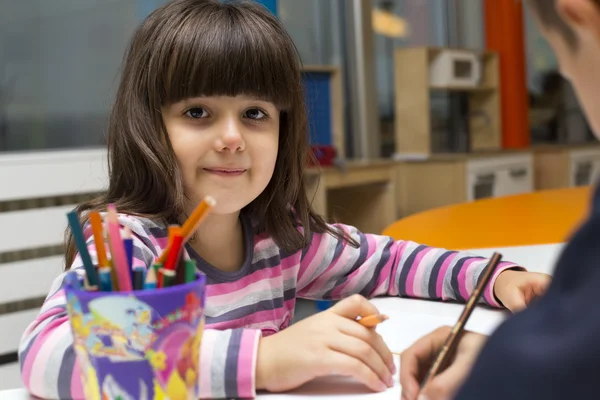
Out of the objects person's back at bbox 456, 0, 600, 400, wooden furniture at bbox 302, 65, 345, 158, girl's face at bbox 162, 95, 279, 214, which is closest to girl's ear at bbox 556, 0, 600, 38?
person's back at bbox 456, 0, 600, 400

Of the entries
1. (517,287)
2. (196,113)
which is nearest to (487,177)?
(517,287)

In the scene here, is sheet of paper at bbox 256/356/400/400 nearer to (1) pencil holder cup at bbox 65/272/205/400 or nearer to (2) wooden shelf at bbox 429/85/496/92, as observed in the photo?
(1) pencil holder cup at bbox 65/272/205/400

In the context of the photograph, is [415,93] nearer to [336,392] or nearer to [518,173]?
[518,173]

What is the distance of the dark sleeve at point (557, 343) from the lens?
0.86 feet

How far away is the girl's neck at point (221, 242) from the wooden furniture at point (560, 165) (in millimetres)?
3395

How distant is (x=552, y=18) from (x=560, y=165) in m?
3.90

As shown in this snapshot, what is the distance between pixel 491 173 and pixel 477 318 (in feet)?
9.18

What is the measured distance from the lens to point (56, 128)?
8.34 feet

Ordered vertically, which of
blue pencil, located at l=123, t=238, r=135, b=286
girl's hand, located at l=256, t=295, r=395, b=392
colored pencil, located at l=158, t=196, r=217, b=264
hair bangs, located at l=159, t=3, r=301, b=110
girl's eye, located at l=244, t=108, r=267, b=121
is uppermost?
hair bangs, located at l=159, t=3, r=301, b=110

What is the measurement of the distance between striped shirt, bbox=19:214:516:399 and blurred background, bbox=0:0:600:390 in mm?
574

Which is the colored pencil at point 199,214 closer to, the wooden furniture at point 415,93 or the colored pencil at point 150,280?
the colored pencil at point 150,280

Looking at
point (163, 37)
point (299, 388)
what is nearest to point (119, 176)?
point (163, 37)

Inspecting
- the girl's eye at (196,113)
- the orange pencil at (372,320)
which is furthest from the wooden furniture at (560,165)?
the orange pencil at (372,320)

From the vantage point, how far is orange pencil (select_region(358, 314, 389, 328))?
56cm
